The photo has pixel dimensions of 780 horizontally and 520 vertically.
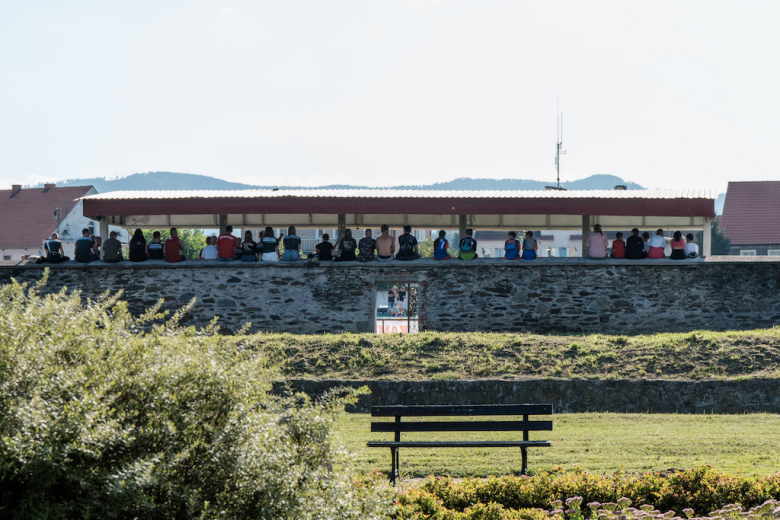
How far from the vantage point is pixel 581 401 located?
43.2 feet

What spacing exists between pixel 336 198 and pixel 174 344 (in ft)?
47.1

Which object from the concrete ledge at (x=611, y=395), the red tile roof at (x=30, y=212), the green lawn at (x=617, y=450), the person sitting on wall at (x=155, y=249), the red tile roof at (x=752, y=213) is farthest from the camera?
the red tile roof at (x=30, y=212)

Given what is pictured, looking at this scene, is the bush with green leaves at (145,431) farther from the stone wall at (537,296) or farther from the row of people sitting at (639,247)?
the row of people sitting at (639,247)

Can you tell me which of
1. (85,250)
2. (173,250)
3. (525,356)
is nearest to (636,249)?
(525,356)

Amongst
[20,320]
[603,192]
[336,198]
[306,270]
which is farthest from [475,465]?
[603,192]

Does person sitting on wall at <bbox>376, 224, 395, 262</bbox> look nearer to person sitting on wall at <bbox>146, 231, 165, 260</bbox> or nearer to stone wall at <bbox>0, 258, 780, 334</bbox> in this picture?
stone wall at <bbox>0, 258, 780, 334</bbox>

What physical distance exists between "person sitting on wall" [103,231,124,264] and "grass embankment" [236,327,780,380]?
17.0 feet

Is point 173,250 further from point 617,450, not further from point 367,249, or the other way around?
point 617,450

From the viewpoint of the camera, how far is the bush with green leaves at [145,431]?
15.5 feet

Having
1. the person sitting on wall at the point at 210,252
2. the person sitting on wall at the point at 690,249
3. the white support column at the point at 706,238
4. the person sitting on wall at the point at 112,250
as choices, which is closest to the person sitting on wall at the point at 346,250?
the person sitting on wall at the point at 210,252

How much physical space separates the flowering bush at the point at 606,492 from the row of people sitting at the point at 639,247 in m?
11.1

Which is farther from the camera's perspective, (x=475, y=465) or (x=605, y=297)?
(x=605, y=297)

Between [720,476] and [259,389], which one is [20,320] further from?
[720,476]

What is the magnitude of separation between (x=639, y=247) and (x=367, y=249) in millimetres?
6013
